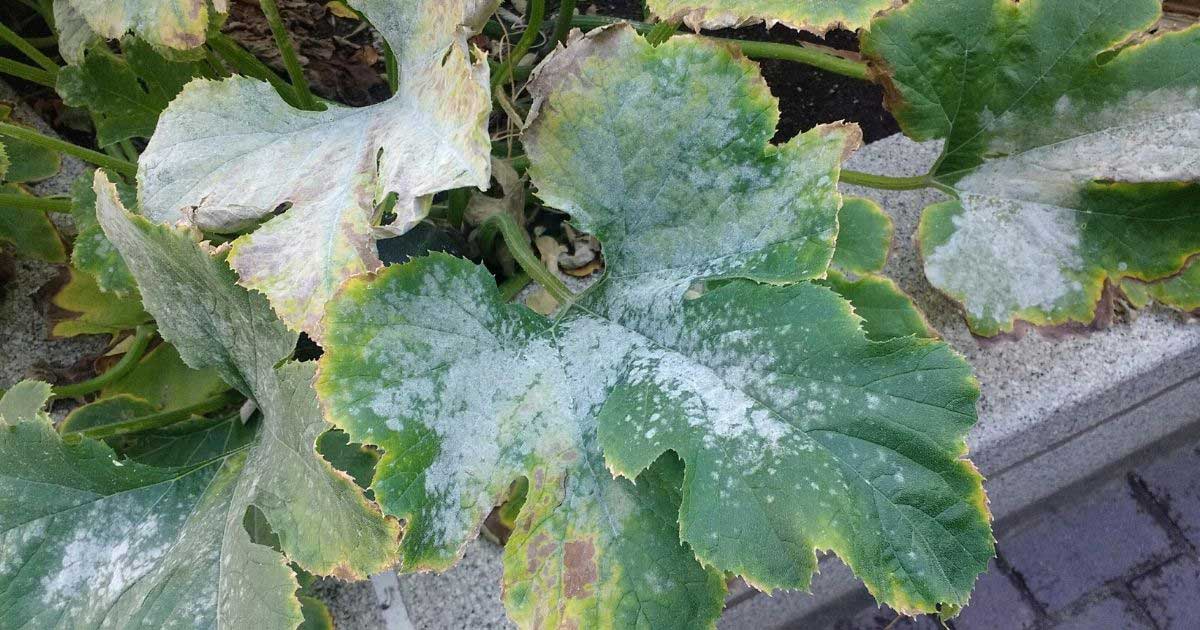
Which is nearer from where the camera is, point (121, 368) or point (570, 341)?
point (570, 341)

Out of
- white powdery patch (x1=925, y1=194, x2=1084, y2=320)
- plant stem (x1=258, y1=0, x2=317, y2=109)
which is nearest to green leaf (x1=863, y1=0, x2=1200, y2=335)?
white powdery patch (x1=925, y1=194, x2=1084, y2=320)

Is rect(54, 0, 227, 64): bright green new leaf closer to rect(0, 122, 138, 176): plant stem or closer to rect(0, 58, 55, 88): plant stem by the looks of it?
rect(0, 122, 138, 176): plant stem

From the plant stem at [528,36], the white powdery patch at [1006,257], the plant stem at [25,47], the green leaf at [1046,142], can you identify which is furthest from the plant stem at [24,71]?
the white powdery patch at [1006,257]

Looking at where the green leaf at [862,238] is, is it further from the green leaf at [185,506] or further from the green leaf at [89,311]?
the green leaf at [89,311]

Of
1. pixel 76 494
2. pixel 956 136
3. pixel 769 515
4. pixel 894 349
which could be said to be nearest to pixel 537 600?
pixel 769 515

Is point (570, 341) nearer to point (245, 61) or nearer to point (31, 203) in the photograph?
point (245, 61)

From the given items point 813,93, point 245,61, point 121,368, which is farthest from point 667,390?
point 813,93
